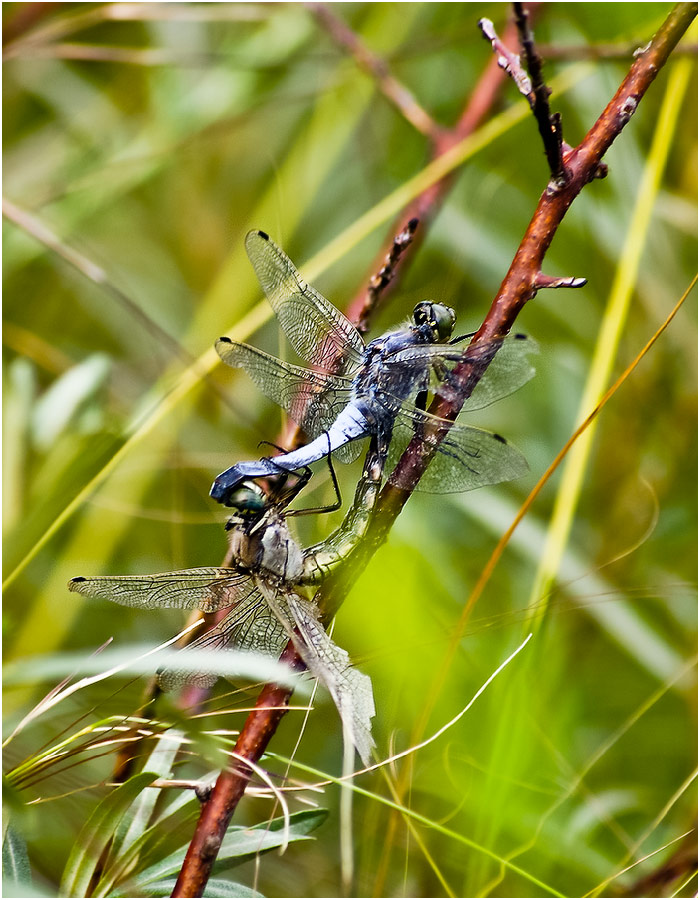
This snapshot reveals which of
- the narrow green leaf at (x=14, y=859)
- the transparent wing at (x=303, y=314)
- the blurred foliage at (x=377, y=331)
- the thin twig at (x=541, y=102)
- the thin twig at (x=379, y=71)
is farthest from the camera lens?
the thin twig at (x=379, y=71)

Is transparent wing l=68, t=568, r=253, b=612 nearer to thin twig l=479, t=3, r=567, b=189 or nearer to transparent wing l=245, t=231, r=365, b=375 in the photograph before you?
transparent wing l=245, t=231, r=365, b=375

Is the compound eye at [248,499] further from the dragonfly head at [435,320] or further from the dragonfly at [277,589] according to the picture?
the dragonfly head at [435,320]

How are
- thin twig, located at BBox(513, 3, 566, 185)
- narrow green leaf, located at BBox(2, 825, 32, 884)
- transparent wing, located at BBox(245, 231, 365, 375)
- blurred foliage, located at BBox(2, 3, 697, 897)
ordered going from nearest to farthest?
thin twig, located at BBox(513, 3, 566, 185)
narrow green leaf, located at BBox(2, 825, 32, 884)
transparent wing, located at BBox(245, 231, 365, 375)
blurred foliage, located at BBox(2, 3, 697, 897)

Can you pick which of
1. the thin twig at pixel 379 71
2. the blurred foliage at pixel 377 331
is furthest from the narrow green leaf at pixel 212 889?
the thin twig at pixel 379 71

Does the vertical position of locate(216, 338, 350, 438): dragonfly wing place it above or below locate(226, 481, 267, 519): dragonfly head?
above

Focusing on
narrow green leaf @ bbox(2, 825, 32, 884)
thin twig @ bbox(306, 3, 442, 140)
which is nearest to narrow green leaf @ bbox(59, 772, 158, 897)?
narrow green leaf @ bbox(2, 825, 32, 884)

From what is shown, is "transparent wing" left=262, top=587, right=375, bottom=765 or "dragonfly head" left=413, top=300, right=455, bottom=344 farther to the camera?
"dragonfly head" left=413, top=300, right=455, bottom=344

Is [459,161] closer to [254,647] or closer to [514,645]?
[514,645]

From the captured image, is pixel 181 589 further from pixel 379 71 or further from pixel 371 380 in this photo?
pixel 379 71
